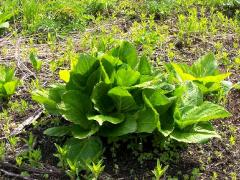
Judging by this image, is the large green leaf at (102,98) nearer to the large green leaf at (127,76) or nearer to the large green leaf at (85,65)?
the large green leaf at (127,76)

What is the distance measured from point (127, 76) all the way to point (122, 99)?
0.18 metres

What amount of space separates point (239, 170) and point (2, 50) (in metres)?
2.91

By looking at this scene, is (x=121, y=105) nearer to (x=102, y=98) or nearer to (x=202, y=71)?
(x=102, y=98)

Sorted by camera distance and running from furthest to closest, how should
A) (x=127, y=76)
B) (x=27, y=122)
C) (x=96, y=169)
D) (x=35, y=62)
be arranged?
(x=35, y=62) → (x=27, y=122) → (x=127, y=76) → (x=96, y=169)

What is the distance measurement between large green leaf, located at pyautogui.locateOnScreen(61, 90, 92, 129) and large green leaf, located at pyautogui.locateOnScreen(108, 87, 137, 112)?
8.7 inches

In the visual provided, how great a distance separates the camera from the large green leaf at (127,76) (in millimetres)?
3550

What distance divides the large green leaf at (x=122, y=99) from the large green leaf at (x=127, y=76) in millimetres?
132

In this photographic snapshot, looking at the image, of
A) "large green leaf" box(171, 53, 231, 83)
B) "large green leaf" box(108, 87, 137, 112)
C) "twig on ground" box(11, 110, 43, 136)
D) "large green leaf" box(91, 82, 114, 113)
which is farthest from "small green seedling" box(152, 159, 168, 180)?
"twig on ground" box(11, 110, 43, 136)

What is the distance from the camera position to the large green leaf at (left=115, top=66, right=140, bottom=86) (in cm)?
355

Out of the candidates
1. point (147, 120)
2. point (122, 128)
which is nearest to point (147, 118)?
point (147, 120)

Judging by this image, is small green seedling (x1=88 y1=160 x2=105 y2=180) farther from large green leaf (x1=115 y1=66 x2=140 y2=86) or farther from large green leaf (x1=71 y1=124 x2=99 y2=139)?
large green leaf (x1=115 y1=66 x2=140 y2=86)

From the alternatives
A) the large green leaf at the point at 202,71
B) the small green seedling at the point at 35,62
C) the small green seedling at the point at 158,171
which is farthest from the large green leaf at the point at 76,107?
the small green seedling at the point at 35,62

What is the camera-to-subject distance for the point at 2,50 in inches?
204

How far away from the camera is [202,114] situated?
364cm
